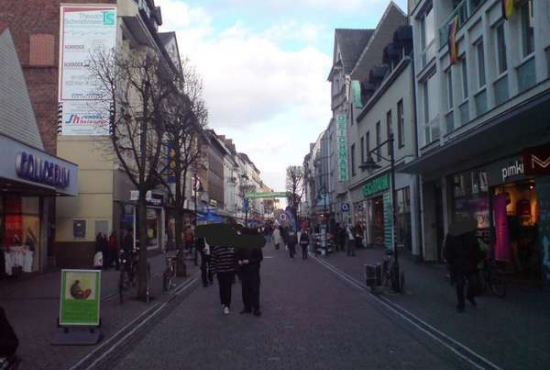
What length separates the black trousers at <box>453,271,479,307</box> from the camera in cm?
1162

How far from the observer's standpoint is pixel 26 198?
22859mm

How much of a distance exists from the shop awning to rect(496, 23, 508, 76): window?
202 centimetres

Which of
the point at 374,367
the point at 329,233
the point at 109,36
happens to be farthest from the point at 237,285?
the point at 329,233

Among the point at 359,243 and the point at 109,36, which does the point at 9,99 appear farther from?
the point at 359,243

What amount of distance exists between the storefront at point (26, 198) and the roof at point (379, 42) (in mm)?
25488

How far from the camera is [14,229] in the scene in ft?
71.5

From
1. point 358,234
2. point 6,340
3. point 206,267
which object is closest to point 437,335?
point 6,340

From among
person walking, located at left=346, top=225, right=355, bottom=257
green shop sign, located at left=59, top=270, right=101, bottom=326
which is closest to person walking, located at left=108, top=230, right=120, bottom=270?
person walking, located at left=346, top=225, right=355, bottom=257

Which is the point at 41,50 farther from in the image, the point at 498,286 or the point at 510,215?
the point at 498,286

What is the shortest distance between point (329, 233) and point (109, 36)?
16874 millimetres

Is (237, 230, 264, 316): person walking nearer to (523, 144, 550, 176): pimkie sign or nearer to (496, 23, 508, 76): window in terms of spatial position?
(523, 144, 550, 176): pimkie sign

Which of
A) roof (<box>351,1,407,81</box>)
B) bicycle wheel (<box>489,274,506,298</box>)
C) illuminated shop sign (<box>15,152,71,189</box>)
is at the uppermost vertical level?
roof (<box>351,1,407,81</box>)

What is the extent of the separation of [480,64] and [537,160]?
5.54 m

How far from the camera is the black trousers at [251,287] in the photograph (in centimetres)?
1177
